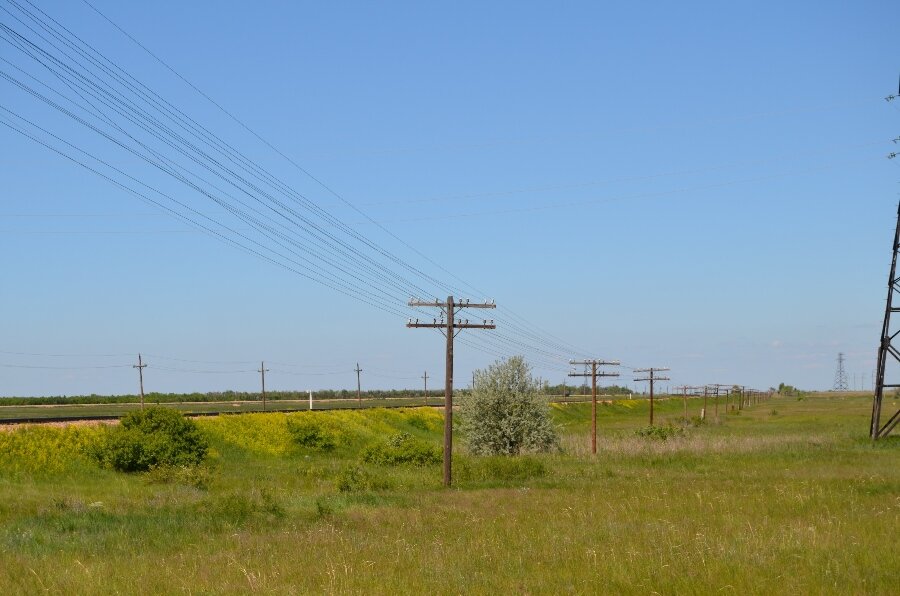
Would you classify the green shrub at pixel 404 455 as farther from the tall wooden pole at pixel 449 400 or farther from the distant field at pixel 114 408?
the distant field at pixel 114 408

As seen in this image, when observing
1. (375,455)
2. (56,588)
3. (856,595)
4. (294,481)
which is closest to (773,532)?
(856,595)

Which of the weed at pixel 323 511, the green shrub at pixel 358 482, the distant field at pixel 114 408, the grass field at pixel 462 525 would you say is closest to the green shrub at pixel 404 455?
the grass field at pixel 462 525

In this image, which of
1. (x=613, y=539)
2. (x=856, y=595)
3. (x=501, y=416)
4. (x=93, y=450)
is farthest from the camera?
(x=501, y=416)

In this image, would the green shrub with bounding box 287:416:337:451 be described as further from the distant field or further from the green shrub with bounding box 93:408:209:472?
the green shrub with bounding box 93:408:209:472

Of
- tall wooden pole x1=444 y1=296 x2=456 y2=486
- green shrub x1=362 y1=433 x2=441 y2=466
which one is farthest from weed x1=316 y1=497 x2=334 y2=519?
green shrub x1=362 y1=433 x2=441 y2=466

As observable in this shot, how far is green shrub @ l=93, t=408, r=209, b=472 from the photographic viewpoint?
36.4m

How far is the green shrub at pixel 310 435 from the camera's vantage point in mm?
51219

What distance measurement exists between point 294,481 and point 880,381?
31.6 metres

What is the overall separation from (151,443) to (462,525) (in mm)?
20826

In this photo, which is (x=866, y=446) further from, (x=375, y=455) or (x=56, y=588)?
(x=56, y=588)

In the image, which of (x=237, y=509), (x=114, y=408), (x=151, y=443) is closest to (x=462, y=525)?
(x=237, y=509)

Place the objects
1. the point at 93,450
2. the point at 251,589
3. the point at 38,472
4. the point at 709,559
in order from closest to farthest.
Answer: the point at 251,589, the point at 709,559, the point at 38,472, the point at 93,450

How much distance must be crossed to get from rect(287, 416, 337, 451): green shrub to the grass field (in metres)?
8.33

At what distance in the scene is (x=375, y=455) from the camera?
142 feet
